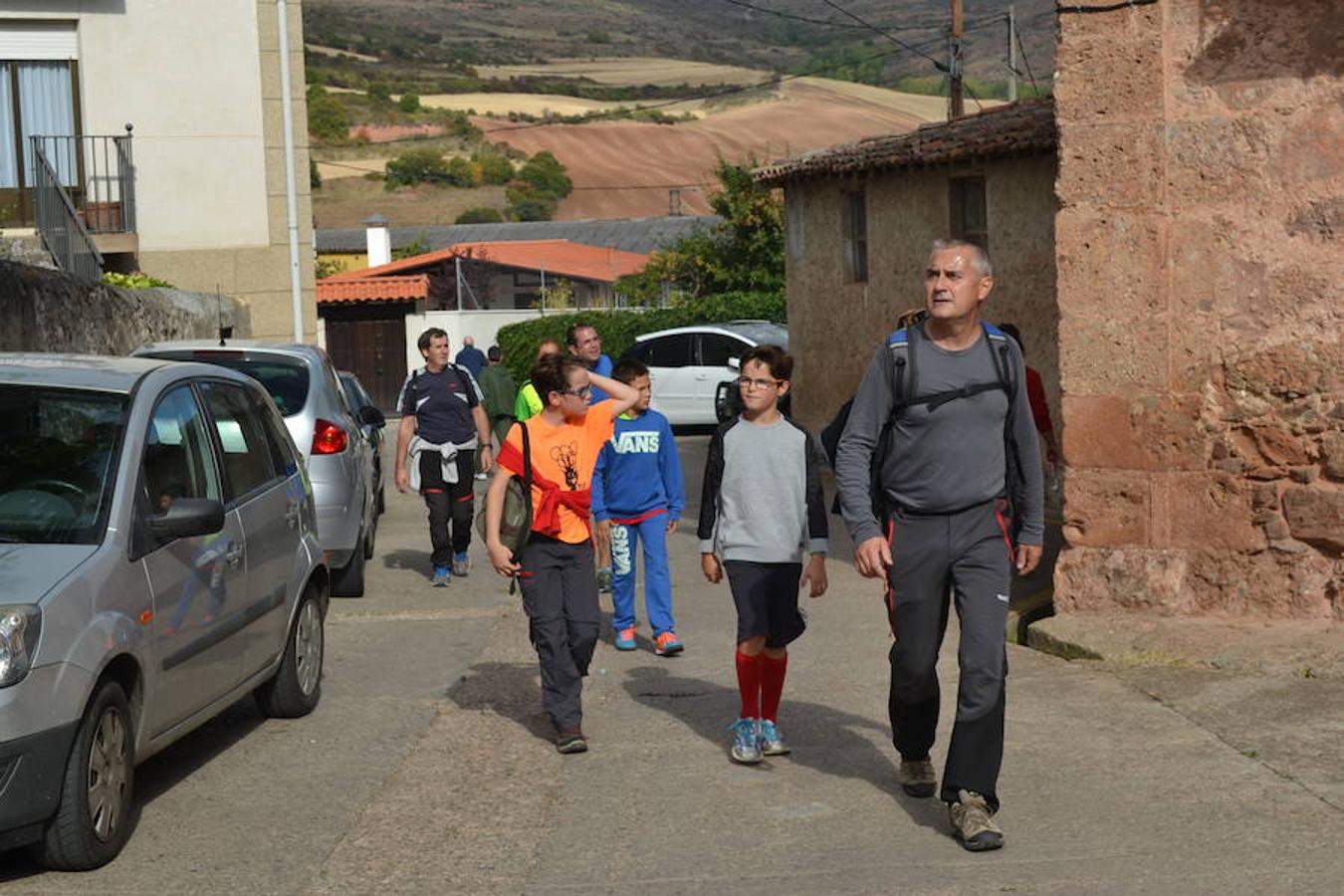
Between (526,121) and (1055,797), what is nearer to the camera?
(1055,797)

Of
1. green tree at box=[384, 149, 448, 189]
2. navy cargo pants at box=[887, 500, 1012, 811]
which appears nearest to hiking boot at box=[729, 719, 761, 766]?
navy cargo pants at box=[887, 500, 1012, 811]

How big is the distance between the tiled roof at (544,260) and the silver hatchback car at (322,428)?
4360 centimetres

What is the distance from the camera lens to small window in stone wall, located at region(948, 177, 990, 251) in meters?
19.2

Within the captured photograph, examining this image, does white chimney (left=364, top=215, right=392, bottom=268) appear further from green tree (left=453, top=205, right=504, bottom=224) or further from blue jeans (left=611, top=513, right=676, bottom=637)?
blue jeans (left=611, top=513, right=676, bottom=637)

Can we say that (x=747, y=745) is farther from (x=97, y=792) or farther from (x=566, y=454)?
(x=97, y=792)

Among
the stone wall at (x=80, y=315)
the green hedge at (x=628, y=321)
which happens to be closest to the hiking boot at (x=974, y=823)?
the stone wall at (x=80, y=315)

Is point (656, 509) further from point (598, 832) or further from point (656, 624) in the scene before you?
point (598, 832)

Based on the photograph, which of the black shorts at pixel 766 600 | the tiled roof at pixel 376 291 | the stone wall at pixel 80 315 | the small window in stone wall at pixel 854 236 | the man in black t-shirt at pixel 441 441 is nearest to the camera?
the black shorts at pixel 766 600

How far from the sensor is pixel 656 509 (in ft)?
35.5

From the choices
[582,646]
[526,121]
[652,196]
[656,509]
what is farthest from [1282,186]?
[526,121]

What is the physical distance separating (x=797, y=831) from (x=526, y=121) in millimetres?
131974

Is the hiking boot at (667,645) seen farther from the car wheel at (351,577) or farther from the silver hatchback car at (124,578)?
the car wheel at (351,577)

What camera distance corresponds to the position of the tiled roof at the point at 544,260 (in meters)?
60.5

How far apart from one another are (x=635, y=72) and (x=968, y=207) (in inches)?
6046
